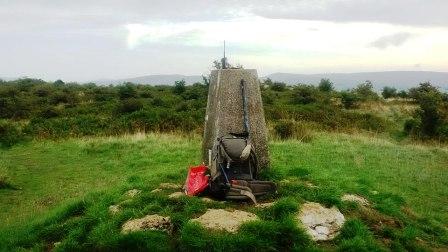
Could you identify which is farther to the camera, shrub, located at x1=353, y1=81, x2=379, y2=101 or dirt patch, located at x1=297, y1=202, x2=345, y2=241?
shrub, located at x1=353, y1=81, x2=379, y2=101

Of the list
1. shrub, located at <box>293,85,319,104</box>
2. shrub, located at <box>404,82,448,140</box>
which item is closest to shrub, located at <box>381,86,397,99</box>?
shrub, located at <box>293,85,319,104</box>

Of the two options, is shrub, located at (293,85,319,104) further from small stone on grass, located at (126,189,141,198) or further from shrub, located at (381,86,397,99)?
small stone on grass, located at (126,189,141,198)

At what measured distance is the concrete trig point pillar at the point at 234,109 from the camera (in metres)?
8.81

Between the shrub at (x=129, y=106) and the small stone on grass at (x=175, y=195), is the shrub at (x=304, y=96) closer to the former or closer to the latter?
the shrub at (x=129, y=106)

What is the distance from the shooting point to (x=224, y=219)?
668cm

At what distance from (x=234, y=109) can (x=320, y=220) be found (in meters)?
2.73

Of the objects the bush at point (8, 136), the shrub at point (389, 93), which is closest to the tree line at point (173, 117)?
the bush at point (8, 136)

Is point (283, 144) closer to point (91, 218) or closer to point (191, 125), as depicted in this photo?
point (191, 125)

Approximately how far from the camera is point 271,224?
6.52 m

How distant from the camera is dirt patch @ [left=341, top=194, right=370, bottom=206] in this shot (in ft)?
25.6

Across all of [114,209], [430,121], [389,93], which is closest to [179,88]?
[389,93]

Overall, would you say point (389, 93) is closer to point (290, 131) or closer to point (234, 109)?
point (290, 131)

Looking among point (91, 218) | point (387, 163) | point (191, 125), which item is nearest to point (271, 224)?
point (91, 218)

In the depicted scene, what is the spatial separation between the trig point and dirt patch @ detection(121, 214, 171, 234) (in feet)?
6.73
